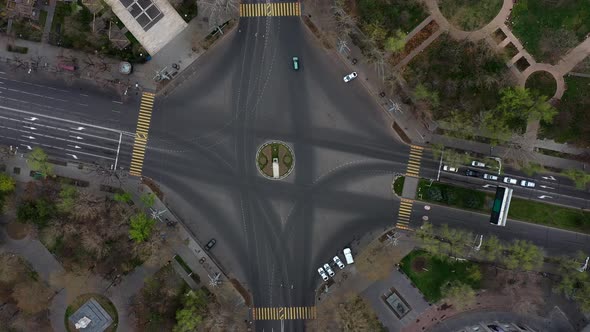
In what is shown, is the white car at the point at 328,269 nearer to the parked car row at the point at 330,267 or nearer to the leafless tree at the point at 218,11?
the parked car row at the point at 330,267

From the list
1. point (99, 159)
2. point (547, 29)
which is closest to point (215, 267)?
point (99, 159)

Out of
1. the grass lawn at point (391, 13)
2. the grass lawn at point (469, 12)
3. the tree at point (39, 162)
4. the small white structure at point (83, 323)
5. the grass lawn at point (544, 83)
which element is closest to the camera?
the tree at point (39, 162)

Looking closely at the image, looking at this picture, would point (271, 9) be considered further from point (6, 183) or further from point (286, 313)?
point (6, 183)

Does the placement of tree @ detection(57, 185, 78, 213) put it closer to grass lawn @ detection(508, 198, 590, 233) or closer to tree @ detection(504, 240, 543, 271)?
tree @ detection(504, 240, 543, 271)

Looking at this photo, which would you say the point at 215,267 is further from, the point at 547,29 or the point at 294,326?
the point at 547,29

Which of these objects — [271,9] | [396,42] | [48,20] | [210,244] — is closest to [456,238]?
[396,42]

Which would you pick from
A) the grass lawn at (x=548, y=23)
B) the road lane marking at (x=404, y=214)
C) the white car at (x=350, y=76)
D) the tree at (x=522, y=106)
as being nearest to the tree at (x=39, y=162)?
the white car at (x=350, y=76)

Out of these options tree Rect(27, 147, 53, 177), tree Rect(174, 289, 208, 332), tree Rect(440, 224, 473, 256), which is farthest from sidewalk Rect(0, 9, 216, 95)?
tree Rect(440, 224, 473, 256)
